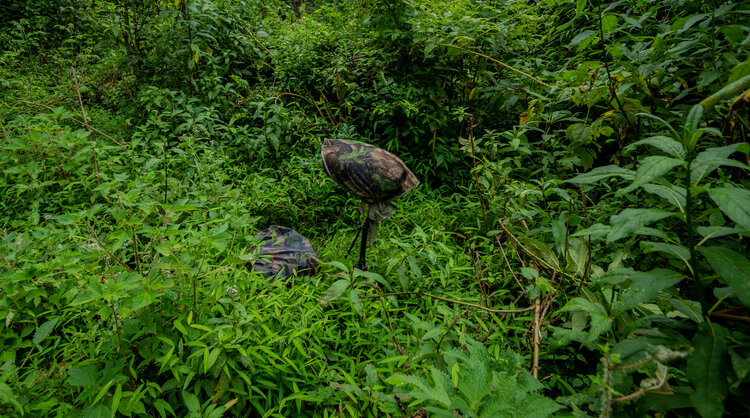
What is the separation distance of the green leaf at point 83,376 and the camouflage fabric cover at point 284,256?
0.95m

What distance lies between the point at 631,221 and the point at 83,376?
174 cm

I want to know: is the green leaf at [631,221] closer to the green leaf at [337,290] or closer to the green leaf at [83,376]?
the green leaf at [337,290]

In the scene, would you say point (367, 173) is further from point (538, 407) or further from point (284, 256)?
point (538, 407)

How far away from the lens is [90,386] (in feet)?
3.61

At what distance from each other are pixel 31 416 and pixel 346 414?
110 centimetres

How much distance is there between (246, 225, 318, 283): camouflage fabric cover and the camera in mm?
2158

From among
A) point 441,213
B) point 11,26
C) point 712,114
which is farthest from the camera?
point 11,26

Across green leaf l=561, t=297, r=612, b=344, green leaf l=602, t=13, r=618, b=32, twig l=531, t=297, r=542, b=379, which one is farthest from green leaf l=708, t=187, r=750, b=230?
green leaf l=602, t=13, r=618, b=32

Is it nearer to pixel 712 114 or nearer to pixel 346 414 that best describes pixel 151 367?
pixel 346 414

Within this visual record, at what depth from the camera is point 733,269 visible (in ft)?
2.36

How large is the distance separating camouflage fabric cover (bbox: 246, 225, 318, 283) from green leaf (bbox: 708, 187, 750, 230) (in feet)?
6.26

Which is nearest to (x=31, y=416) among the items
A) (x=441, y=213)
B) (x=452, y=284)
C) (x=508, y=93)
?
(x=452, y=284)

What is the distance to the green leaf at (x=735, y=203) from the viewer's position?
26.4 inches

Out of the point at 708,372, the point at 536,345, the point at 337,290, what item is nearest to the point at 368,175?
the point at 337,290
